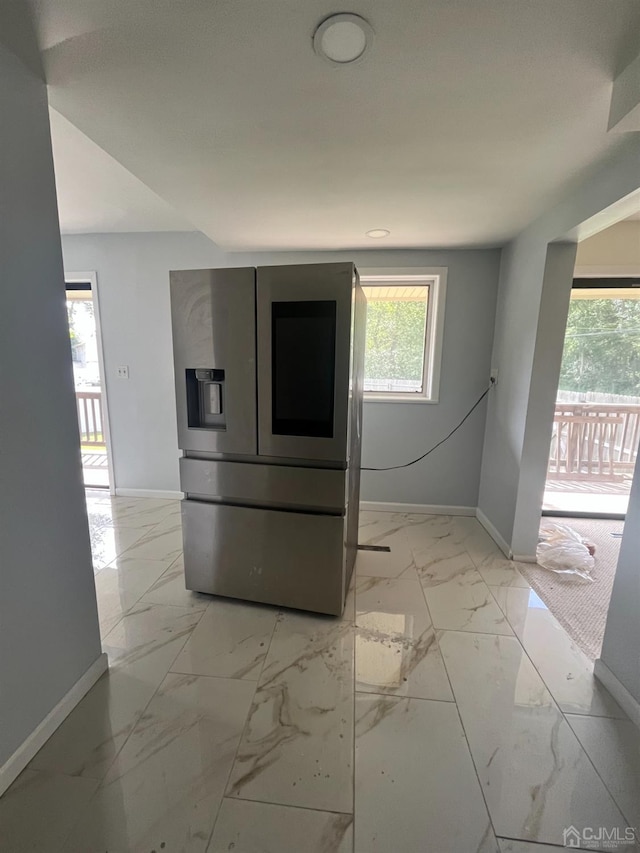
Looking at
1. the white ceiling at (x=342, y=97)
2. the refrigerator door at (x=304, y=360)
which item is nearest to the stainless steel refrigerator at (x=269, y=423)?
the refrigerator door at (x=304, y=360)

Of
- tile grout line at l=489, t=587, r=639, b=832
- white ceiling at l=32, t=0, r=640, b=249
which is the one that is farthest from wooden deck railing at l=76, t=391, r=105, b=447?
tile grout line at l=489, t=587, r=639, b=832

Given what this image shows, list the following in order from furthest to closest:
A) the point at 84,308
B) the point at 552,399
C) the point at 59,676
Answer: the point at 84,308, the point at 552,399, the point at 59,676

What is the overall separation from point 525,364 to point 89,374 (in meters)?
4.37

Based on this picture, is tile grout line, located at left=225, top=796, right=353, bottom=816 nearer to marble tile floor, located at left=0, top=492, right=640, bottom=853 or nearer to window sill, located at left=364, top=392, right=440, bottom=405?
marble tile floor, located at left=0, top=492, right=640, bottom=853

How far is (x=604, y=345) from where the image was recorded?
323cm

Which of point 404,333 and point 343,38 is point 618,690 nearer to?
point 343,38

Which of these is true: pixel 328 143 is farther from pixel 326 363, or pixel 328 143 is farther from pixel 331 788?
pixel 331 788

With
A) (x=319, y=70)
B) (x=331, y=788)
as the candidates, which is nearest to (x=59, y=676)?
(x=331, y=788)

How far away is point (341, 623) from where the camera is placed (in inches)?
73.3

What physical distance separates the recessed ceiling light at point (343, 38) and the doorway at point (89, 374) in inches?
103

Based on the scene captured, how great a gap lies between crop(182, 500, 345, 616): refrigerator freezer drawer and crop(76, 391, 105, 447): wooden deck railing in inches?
127

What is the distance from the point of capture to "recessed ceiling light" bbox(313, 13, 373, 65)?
95 cm

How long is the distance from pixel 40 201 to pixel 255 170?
3.11 feet

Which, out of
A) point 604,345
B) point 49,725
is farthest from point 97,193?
point 604,345
